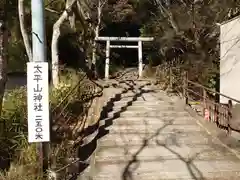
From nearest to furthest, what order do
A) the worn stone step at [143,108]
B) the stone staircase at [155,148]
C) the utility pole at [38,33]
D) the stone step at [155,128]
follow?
1. the utility pole at [38,33]
2. the stone staircase at [155,148]
3. the stone step at [155,128]
4. the worn stone step at [143,108]

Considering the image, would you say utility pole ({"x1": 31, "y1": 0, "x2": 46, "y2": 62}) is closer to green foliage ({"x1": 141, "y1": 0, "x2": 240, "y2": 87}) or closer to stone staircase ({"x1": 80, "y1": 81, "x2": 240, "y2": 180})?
stone staircase ({"x1": 80, "y1": 81, "x2": 240, "y2": 180})

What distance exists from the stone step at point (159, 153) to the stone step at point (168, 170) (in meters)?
0.19

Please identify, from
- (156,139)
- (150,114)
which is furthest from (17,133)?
(150,114)

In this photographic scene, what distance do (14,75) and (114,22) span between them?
28.3 feet

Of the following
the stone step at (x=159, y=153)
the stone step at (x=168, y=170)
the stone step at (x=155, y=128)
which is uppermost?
the stone step at (x=155, y=128)

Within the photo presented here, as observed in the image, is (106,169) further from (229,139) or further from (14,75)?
(14,75)

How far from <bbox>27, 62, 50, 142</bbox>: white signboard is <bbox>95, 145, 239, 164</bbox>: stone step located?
6.08 ft

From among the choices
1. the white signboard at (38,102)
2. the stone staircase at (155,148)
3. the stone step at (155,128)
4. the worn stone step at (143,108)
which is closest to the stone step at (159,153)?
the stone staircase at (155,148)

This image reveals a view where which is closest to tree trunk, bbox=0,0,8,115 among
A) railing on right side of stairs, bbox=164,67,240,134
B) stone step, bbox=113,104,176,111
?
stone step, bbox=113,104,176,111

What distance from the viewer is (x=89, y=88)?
1186 centimetres

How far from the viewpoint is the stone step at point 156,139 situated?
7714mm

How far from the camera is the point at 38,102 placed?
526cm

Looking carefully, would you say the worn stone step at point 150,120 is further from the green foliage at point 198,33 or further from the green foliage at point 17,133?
the green foliage at point 198,33

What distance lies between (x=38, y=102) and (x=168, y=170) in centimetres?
269
